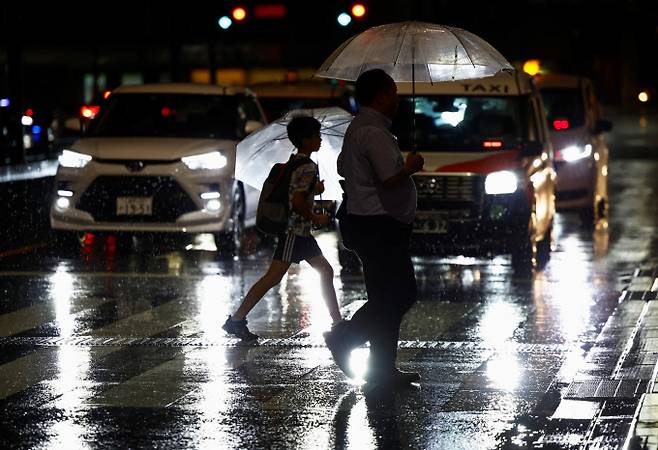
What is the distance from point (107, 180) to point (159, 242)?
169 cm

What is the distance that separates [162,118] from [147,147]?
103cm

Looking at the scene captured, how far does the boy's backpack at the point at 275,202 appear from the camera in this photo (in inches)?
414

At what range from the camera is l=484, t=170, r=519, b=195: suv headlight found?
51.4 ft

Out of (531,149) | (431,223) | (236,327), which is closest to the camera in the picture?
(236,327)

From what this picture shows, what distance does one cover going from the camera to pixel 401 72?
1098 centimetres

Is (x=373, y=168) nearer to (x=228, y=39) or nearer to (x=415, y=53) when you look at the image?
(x=415, y=53)

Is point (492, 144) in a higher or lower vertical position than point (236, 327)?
higher

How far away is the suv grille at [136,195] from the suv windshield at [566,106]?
22.8ft

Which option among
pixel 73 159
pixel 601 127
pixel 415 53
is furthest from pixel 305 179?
pixel 601 127

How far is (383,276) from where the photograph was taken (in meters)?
8.97

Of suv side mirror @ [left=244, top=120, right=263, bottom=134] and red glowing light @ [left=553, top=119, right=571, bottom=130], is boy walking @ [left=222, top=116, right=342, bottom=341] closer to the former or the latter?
suv side mirror @ [left=244, top=120, right=263, bottom=134]

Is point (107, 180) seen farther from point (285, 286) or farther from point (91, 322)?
point (91, 322)

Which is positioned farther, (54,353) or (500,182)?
(500,182)

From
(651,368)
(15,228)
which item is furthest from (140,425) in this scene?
(15,228)
